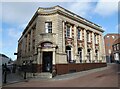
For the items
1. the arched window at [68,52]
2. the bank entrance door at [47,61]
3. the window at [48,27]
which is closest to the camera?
the bank entrance door at [47,61]

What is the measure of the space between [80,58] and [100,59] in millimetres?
6967

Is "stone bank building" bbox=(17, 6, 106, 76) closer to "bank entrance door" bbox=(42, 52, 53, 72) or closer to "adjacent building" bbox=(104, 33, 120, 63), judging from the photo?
"bank entrance door" bbox=(42, 52, 53, 72)

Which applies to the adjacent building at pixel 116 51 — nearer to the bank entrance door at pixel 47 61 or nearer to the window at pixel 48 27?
the window at pixel 48 27

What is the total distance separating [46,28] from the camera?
76.0 ft

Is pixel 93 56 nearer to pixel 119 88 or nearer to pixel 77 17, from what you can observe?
pixel 77 17

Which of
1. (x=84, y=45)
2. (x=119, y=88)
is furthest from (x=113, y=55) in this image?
(x=119, y=88)

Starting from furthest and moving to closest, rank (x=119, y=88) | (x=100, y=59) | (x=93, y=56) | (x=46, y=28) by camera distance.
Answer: (x=100, y=59) < (x=93, y=56) < (x=46, y=28) < (x=119, y=88)

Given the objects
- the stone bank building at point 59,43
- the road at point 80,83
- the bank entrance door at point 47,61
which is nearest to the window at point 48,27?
the stone bank building at point 59,43

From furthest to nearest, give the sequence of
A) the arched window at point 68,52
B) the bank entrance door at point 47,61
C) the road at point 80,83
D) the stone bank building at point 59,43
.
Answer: the arched window at point 68,52
the bank entrance door at point 47,61
the stone bank building at point 59,43
the road at point 80,83

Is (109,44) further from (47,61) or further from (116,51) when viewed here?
(47,61)

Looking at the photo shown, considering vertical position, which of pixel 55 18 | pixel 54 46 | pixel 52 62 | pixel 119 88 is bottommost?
pixel 119 88

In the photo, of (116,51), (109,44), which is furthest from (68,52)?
(109,44)

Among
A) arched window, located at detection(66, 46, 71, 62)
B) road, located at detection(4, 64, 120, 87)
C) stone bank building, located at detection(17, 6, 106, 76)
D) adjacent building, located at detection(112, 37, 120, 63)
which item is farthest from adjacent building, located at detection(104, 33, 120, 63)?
road, located at detection(4, 64, 120, 87)

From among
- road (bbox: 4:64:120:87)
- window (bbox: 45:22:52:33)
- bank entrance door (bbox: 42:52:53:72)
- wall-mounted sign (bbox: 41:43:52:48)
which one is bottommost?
road (bbox: 4:64:120:87)
